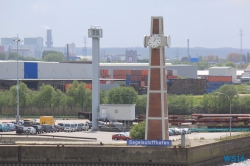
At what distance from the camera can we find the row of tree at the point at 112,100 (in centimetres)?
12838

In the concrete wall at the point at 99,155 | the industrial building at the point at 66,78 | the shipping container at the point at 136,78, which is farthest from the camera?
the shipping container at the point at 136,78

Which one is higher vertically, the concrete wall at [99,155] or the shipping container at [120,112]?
the shipping container at [120,112]

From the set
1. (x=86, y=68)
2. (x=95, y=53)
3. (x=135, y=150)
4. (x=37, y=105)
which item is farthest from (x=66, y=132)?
(x=86, y=68)

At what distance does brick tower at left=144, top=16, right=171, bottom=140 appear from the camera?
6700 centimetres

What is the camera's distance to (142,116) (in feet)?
348

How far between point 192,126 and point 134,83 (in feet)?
201

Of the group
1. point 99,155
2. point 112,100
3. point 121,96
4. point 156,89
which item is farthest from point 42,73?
point 156,89

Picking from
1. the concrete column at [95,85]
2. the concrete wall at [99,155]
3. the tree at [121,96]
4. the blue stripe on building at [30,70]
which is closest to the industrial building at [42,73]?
the blue stripe on building at [30,70]

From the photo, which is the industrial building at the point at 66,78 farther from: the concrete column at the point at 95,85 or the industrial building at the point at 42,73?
the concrete column at the point at 95,85

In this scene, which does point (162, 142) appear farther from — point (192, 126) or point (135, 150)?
point (192, 126)

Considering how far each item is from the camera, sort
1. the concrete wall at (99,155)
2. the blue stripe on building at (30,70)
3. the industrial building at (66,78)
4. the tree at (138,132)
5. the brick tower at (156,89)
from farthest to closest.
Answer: the blue stripe on building at (30,70) → the industrial building at (66,78) → the tree at (138,132) → the brick tower at (156,89) → the concrete wall at (99,155)

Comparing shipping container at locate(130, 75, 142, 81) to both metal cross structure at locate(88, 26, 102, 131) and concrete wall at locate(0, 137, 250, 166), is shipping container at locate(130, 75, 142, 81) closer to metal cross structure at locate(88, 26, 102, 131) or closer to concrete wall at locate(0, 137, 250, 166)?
metal cross structure at locate(88, 26, 102, 131)

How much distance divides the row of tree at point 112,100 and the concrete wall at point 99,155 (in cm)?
5871

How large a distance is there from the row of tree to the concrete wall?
5871cm
